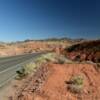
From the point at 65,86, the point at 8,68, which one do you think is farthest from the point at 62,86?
the point at 8,68

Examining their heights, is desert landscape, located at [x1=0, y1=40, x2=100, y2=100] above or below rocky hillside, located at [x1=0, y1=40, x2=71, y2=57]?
below

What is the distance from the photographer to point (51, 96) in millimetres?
13539

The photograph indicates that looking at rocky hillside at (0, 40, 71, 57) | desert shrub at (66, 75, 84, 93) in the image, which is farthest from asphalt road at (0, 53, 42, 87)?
rocky hillside at (0, 40, 71, 57)

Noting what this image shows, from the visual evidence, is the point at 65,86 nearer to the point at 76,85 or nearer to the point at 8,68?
the point at 76,85

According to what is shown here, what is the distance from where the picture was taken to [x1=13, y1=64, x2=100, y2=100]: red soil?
13.6 m

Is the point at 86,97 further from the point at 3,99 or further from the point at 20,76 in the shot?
the point at 20,76

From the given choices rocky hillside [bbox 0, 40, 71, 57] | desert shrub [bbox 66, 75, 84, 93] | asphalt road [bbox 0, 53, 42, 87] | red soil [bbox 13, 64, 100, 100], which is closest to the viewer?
red soil [bbox 13, 64, 100, 100]

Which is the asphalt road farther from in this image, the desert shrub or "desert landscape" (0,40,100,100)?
the desert shrub

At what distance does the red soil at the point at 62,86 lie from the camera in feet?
44.6

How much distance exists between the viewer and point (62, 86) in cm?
1536

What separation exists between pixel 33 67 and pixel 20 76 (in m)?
2.20

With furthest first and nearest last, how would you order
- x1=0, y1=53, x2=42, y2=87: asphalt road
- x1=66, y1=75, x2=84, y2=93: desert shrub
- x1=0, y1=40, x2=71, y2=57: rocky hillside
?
x1=0, y1=40, x2=71, y2=57: rocky hillside → x1=0, y1=53, x2=42, y2=87: asphalt road → x1=66, y1=75, x2=84, y2=93: desert shrub

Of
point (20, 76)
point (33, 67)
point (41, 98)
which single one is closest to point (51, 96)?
point (41, 98)

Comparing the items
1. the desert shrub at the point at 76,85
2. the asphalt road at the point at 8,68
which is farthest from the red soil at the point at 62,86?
the asphalt road at the point at 8,68
